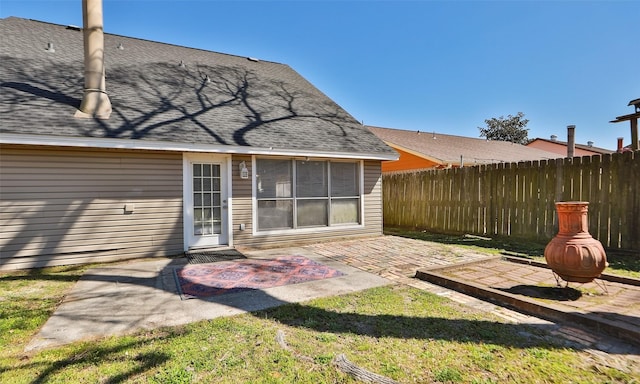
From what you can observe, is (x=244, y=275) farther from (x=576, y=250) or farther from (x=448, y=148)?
(x=448, y=148)

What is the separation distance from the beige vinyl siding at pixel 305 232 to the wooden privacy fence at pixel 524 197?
212 centimetres

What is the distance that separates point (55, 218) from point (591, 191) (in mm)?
9873

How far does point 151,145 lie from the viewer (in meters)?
5.77

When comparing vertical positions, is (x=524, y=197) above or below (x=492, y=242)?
above

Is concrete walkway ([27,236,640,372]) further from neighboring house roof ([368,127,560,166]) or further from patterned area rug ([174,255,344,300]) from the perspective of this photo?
neighboring house roof ([368,127,560,166])

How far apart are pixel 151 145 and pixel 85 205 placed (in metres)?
1.55

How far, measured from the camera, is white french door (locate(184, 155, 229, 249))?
21.2ft

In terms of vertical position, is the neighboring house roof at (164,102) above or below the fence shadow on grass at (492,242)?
above

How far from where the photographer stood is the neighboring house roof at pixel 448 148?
547 inches

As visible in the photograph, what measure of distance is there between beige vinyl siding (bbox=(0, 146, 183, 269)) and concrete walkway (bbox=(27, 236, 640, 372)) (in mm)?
596

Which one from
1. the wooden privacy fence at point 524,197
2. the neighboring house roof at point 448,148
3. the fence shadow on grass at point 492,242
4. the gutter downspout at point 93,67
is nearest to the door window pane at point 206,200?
the gutter downspout at point 93,67

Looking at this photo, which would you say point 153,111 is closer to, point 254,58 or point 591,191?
point 254,58

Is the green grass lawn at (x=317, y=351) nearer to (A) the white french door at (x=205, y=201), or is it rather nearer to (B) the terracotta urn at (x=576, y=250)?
(B) the terracotta urn at (x=576, y=250)

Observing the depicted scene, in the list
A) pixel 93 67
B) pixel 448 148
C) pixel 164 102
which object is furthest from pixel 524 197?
pixel 93 67
